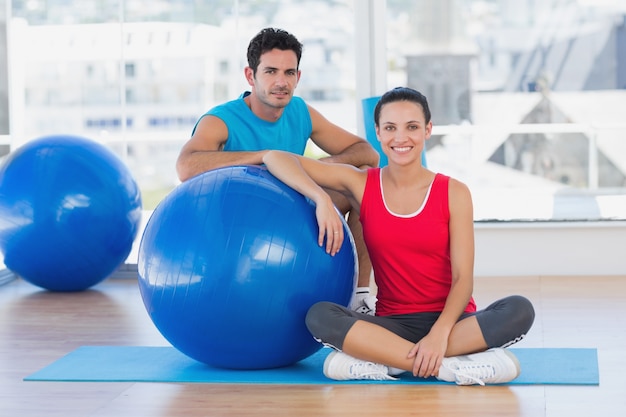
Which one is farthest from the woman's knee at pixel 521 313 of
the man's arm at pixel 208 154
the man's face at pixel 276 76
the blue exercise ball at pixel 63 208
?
the blue exercise ball at pixel 63 208

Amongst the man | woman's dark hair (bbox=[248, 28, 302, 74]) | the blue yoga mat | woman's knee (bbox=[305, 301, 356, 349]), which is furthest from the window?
woman's knee (bbox=[305, 301, 356, 349])

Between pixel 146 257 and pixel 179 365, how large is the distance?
0.43 meters

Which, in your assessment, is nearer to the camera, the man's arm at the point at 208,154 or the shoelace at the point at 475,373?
the shoelace at the point at 475,373

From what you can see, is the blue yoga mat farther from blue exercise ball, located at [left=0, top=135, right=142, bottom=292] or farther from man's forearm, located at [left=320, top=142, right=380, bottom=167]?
blue exercise ball, located at [left=0, top=135, right=142, bottom=292]

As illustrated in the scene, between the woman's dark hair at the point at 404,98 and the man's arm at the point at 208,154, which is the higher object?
the woman's dark hair at the point at 404,98

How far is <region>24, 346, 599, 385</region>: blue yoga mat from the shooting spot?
10.1ft

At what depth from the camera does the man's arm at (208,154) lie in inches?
136

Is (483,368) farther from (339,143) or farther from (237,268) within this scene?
(339,143)

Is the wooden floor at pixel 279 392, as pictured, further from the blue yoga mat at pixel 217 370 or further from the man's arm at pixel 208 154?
the man's arm at pixel 208 154

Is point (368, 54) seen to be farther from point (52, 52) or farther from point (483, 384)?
point (483, 384)

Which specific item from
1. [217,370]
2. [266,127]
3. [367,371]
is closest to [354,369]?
[367,371]

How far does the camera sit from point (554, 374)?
311 centimetres

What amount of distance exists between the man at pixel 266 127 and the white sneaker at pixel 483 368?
44cm

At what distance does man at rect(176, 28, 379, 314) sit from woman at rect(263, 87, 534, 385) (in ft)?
0.78
